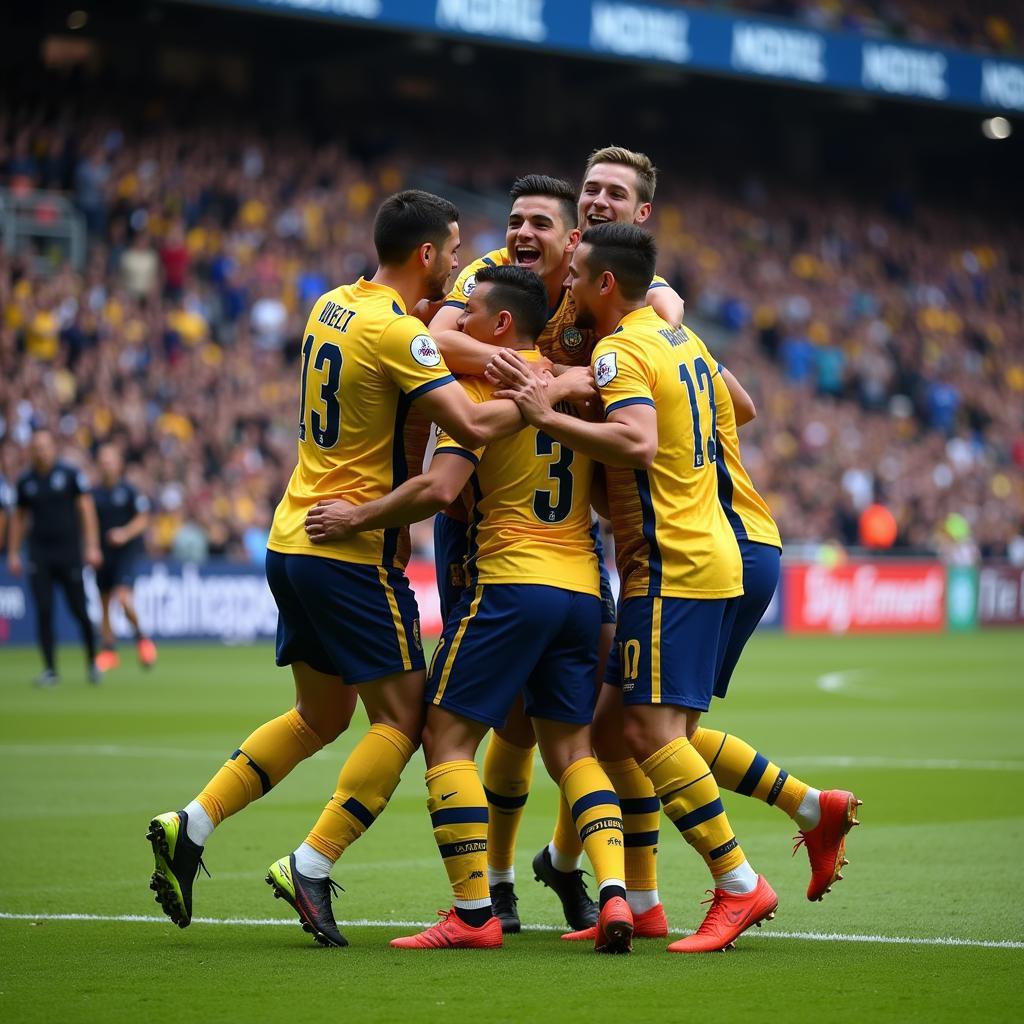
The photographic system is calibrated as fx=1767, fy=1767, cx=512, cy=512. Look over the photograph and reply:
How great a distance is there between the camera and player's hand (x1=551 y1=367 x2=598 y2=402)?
19.5 ft

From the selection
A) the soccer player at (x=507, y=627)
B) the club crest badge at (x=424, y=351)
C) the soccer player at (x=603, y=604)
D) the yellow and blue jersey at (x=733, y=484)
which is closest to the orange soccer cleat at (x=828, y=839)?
the soccer player at (x=603, y=604)

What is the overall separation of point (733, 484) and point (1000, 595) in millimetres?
26196

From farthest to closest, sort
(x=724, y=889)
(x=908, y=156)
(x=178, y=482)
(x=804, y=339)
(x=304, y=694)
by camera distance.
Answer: (x=908, y=156) → (x=804, y=339) → (x=178, y=482) → (x=304, y=694) → (x=724, y=889)

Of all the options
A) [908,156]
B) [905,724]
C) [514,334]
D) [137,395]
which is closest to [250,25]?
[137,395]

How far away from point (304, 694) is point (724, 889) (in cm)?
164

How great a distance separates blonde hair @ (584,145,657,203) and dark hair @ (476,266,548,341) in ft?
2.85

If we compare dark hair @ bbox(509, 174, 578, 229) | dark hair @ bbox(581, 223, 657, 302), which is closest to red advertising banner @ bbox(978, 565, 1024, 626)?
dark hair @ bbox(509, 174, 578, 229)

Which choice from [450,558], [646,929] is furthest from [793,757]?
[450,558]

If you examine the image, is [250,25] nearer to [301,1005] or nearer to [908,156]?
[908,156]

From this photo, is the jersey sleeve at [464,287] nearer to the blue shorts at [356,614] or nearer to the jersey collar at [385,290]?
the jersey collar at [385,290]

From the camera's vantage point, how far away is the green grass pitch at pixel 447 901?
194 inches

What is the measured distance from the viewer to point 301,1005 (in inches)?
191

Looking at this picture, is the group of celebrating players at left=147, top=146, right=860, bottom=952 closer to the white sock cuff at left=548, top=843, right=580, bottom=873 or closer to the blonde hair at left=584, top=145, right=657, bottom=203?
the white sock cuff at left=548, top=843, right=580, bottom=873

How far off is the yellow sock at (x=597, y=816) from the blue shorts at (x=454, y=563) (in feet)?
1.98
